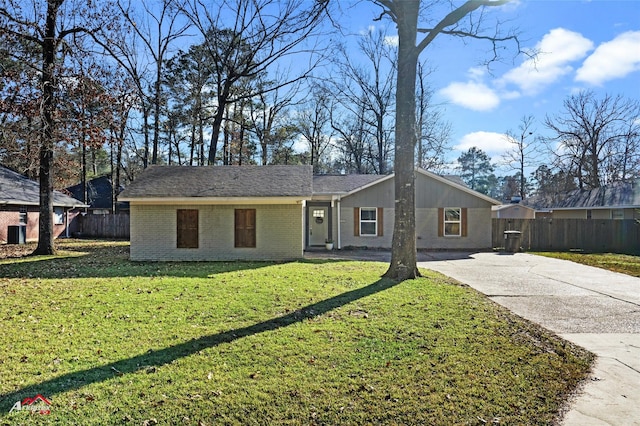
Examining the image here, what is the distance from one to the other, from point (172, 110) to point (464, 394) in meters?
26.6

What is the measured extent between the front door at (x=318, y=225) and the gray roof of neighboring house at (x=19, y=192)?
601 inches

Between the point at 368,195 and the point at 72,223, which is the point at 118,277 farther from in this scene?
the point at 72,223

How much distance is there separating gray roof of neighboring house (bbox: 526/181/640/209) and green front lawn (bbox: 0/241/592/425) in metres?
21.5

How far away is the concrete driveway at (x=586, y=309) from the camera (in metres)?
3.63

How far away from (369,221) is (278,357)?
49.4 ft

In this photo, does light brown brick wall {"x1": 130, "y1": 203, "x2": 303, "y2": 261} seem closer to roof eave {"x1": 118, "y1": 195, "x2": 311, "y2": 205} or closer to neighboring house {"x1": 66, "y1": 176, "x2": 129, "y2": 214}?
roof eave {"x1": 118, "y1": 195, "x2": 311, "y2": 205}

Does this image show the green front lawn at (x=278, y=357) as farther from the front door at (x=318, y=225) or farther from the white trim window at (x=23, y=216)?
the white trim window at (x=23, y=216)

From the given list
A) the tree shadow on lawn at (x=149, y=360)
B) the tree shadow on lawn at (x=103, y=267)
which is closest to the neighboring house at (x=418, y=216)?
the tree shadow on lawn at (x=103, y=267)

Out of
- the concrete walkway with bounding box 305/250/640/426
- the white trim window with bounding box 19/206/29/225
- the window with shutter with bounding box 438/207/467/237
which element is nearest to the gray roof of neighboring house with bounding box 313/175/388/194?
the window with shutter with bounding box 438/207/467/237

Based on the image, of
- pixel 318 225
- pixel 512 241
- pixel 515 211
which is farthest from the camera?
pixel 515 211

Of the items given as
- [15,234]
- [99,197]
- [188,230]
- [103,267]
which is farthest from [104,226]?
[103,267]

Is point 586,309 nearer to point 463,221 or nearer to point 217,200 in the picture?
point 217,200

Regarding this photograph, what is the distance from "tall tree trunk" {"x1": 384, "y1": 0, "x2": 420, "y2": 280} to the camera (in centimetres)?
962

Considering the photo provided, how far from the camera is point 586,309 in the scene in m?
7.21
